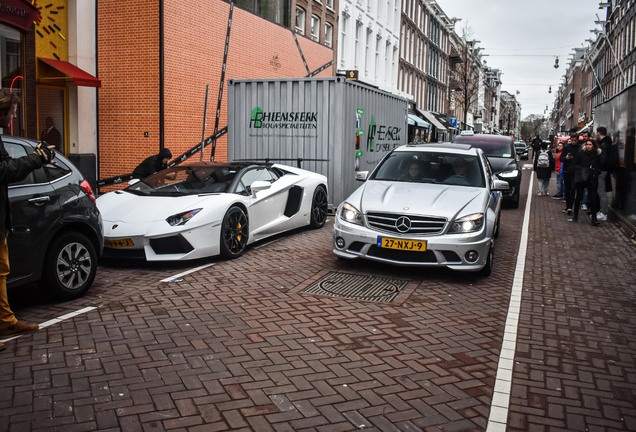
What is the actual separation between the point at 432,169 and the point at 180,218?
3652 mm

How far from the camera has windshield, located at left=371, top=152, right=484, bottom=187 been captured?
8.47 meters

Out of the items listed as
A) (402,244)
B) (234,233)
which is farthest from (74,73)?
(402,244)

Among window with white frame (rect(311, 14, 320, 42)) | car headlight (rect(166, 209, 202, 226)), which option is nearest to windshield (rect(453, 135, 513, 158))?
car headlight (rect(166, 209, 202, 226))

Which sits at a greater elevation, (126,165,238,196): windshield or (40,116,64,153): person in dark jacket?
(40,116,64,153): person in dark jacket

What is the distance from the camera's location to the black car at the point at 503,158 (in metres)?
15.4

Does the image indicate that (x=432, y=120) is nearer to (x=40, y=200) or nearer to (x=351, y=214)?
(x=351, y=214)

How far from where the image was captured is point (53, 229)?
564 centimetres


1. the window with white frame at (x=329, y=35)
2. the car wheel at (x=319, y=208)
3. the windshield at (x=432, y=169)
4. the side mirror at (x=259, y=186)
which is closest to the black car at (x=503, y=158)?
the car wheel at (x=319, y=208)

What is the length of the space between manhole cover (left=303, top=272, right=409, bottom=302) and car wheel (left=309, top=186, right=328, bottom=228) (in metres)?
3.34

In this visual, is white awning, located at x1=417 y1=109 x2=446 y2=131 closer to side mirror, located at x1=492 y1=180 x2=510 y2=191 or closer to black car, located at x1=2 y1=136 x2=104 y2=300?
side mirror, located at x1=492 y1=180 x2=510 y2=191

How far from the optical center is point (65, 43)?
15766mm

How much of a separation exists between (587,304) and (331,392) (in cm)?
370

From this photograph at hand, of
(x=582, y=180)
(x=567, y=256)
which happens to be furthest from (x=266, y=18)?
(x=567, y=256)

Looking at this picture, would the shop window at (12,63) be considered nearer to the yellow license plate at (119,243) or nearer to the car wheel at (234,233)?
the yellow license plate at (119,243)
